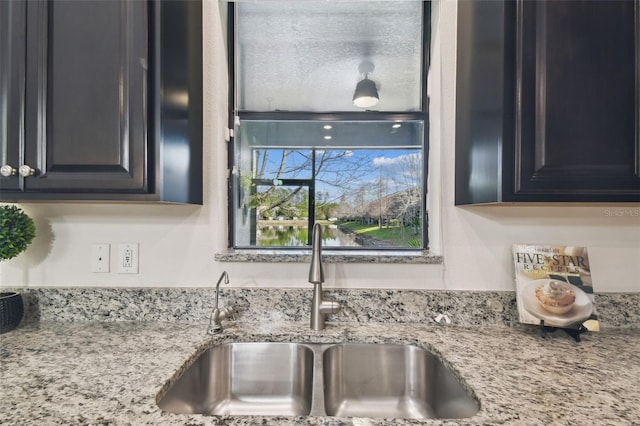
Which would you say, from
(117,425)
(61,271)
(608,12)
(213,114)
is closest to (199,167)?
(213,114)

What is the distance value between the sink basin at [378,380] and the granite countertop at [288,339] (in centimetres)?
5

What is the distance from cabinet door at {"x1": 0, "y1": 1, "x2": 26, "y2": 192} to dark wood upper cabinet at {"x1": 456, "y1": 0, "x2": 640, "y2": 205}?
4.85 feet

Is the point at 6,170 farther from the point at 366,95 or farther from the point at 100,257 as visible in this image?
the point at 366,95

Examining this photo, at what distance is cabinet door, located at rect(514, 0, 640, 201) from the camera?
84cm

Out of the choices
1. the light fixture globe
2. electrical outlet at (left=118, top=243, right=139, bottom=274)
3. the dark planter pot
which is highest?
the light fixture globe

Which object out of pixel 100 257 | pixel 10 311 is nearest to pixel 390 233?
pixel 100 257

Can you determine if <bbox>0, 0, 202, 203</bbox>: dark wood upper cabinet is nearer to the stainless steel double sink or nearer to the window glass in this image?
the window glass

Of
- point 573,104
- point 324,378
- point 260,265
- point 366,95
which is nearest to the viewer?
point 573,104

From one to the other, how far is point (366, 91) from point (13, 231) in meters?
1.48

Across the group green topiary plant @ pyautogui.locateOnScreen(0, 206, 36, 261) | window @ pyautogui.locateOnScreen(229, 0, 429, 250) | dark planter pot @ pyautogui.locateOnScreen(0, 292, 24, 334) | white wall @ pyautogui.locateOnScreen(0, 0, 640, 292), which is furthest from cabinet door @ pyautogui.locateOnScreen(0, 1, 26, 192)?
window @ pyautogui.locateOnScreen(229, 0, 429, 250)

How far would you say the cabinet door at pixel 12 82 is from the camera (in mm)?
877

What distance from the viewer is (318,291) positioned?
1.04 meters

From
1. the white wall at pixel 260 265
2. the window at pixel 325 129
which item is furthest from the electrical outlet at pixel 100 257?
the window at pixel 325 129

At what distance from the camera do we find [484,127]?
960mm
